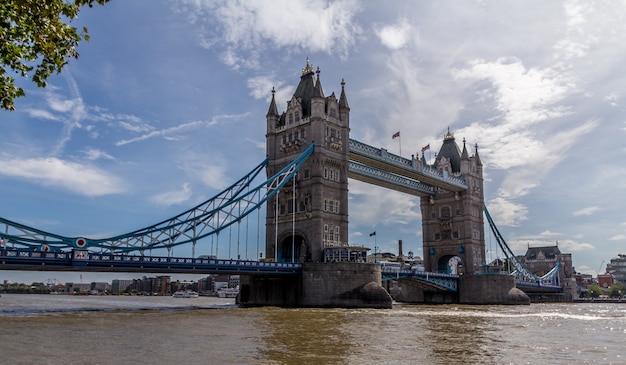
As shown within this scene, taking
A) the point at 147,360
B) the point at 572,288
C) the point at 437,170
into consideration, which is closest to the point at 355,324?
the point at 147,360

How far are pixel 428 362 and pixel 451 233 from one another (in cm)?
7989

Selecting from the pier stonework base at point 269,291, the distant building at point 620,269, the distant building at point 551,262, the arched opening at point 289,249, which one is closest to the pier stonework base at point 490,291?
the arched opening at point 289,249

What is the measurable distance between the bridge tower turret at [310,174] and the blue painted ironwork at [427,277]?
7.96 m

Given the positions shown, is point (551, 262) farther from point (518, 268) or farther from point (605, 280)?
point (605, 280)

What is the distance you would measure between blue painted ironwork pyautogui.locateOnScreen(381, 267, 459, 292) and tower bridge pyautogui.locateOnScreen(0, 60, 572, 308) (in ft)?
0.73

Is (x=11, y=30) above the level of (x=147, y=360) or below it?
A: above

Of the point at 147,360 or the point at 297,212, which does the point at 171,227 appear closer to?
the point at 297,212

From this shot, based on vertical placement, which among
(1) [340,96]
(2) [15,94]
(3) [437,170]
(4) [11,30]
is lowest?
(2) [15,94]

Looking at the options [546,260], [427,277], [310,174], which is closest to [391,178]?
[427,277]

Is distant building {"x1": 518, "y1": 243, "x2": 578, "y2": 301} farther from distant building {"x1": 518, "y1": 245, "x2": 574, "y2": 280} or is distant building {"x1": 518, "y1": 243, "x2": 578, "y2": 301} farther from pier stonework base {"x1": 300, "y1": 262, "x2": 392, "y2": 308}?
pier stonework base {"x1": 300, "y1": 262, "x2": 392, "y2": 308}

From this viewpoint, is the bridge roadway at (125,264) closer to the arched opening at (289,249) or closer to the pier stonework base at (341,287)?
the pier stonework base at (341,287)

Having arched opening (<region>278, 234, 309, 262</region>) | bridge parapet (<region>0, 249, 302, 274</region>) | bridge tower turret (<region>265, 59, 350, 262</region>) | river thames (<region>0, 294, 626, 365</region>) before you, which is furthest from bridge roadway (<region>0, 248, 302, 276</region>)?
river thames (<region>0, 294, 626, 365</region>)

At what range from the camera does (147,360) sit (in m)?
18.5

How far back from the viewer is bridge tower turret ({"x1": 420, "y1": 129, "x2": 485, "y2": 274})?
93.9 metres
